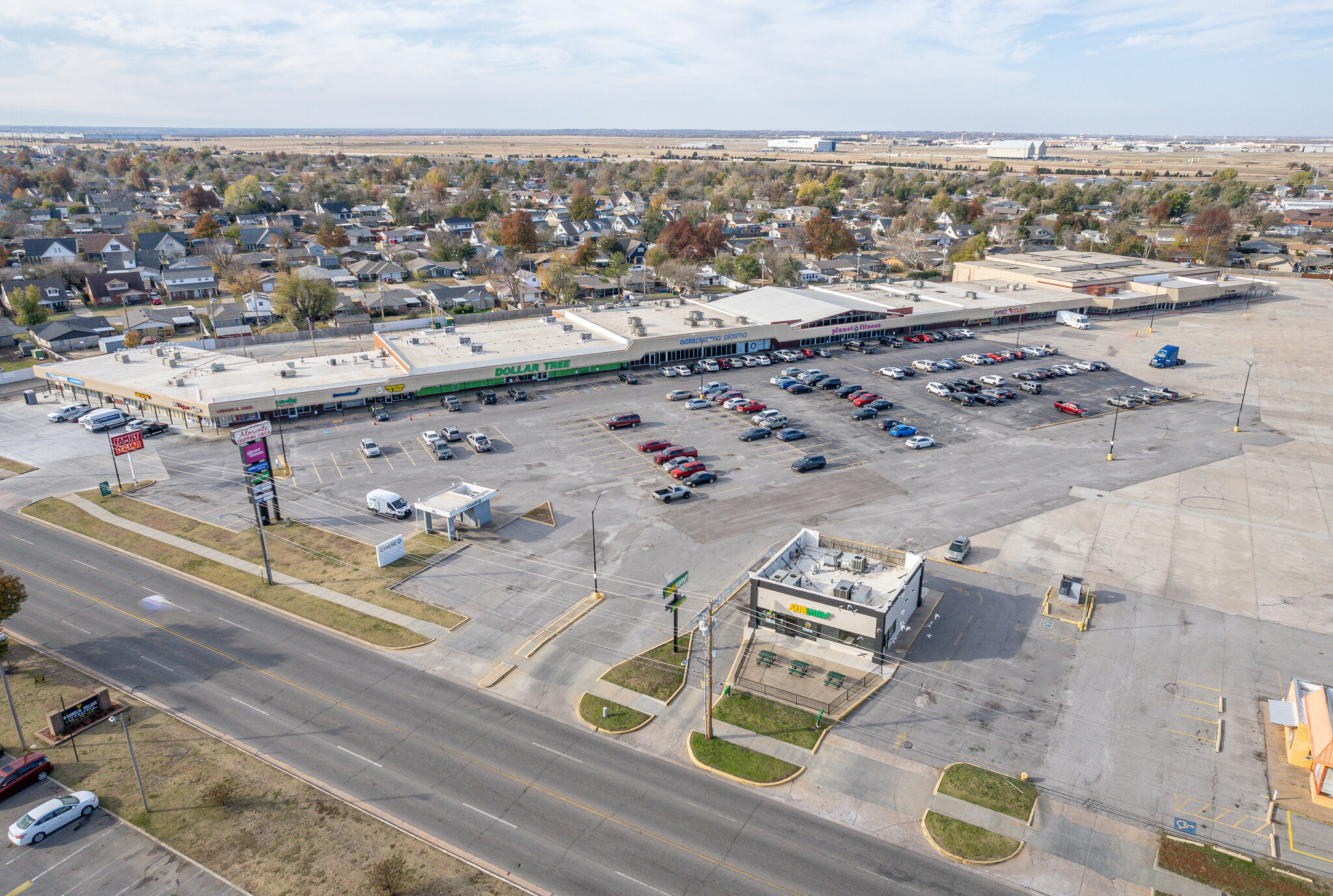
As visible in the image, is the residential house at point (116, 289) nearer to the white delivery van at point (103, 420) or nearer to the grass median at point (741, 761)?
the white delivery van at point (103, 420)

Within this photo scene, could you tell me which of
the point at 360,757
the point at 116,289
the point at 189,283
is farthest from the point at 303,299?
the point at 360,757

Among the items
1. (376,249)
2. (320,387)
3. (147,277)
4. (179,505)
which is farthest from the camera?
(376,249)

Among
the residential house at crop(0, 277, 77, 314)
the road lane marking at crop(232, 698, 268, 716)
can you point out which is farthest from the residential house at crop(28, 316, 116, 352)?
the road lane marking at crop(232, 698, 268, 716)

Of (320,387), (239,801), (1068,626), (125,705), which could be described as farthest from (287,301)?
(1068,626)

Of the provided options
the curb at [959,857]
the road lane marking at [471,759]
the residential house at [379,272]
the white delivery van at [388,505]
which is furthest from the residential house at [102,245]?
the curb at [959,857]

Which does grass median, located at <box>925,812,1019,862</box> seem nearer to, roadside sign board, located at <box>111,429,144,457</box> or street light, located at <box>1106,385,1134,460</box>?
street light, located at <box>1106,385,1134,460</box>

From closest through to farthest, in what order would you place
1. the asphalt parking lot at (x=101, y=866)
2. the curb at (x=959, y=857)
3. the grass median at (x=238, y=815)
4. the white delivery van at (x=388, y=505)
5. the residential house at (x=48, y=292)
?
the asphalt parking lot at (x=101, y=866)
the grass median at (x=238, y=815)
the curb at (x=959, y=857)
the white delivery van at (x=388, y=505)
the residential house at (x=48, y=292)

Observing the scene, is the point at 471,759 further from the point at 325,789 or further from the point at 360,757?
the point at 325,789

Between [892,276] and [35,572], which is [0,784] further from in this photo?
[892,276]
